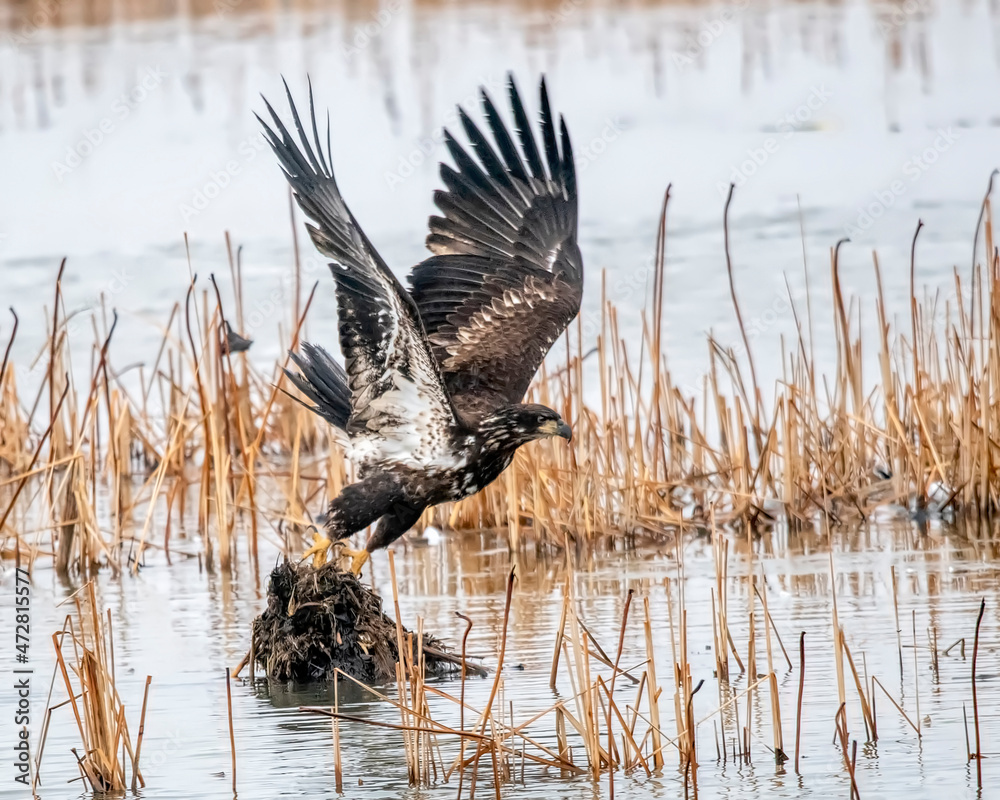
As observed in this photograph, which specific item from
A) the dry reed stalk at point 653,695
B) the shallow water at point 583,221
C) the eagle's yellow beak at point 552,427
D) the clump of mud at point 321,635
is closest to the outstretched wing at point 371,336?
the eagle's yellow beak at point 552,427

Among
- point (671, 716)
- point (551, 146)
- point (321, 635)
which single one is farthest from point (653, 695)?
point (551, 146)

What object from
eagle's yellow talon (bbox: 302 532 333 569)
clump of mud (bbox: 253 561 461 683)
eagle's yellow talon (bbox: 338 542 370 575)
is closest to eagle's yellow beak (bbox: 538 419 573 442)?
eagle's yellow talon (bbox: 338 542 370 575)

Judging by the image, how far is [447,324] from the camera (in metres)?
6.92

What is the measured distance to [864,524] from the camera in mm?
7422

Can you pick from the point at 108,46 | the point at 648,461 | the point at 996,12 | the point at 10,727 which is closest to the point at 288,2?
the point at 108,46

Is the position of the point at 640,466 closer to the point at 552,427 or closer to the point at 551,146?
the point at 552,427

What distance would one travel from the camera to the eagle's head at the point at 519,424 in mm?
6086

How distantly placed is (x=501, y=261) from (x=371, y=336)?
1480mm

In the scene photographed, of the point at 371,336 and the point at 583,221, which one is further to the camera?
the point at 583,221

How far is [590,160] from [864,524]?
34.8ft

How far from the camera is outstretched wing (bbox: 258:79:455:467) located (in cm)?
539

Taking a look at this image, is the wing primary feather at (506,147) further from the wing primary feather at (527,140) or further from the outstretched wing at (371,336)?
the outstretched wing at (371,336)

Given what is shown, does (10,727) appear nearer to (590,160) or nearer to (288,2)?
(590,160)

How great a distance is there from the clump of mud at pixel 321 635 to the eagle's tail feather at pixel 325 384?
1231 mm
